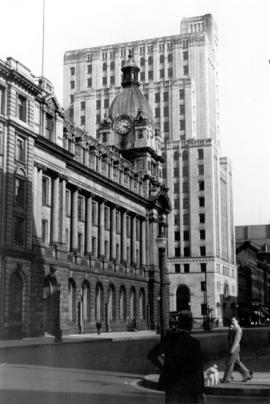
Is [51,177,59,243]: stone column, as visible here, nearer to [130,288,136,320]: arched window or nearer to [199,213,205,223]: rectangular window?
[130,288,136,320]: arched window

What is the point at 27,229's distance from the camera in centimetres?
4891

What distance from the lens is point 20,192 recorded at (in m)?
48.6

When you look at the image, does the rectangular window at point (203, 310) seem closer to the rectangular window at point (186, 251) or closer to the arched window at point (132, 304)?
the rectangular window at point (186, 251)

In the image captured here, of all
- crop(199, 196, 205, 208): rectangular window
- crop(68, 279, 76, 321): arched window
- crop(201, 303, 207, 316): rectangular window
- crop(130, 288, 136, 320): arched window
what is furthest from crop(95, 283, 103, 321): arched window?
crop(199, 196, 205, 208): rectangular window

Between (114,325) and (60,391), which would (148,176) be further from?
(60,391)

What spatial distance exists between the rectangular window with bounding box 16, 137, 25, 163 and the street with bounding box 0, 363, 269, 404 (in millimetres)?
29201

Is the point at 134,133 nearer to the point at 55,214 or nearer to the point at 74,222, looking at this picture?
the point at 74,222

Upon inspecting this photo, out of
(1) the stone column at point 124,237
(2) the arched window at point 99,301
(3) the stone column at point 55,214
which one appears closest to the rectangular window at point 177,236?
(1) the stone column at point 124,237

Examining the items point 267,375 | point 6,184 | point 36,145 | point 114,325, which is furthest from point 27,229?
point 267,375

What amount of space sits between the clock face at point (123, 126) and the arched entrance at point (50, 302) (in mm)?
39499

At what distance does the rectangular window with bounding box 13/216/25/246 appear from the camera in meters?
47.8

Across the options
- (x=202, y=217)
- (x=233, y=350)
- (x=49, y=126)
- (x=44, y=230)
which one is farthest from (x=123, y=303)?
(x=233, y=350)

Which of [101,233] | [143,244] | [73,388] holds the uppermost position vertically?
[143,244]

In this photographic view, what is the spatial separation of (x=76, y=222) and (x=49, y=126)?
11713mm
